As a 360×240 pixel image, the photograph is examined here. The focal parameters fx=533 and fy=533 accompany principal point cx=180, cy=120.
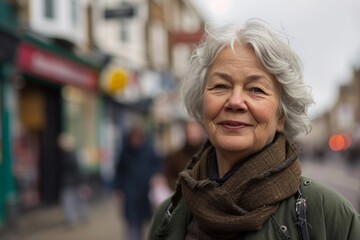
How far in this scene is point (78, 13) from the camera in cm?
1309

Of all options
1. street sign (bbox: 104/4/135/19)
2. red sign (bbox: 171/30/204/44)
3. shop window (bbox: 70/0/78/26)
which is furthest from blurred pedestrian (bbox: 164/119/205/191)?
red sign (bbox: 171/30/204/44)

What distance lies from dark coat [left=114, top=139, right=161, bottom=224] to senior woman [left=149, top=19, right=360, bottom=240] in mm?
4896

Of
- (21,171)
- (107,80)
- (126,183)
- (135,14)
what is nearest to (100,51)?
(107,80)

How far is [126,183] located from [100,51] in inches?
370

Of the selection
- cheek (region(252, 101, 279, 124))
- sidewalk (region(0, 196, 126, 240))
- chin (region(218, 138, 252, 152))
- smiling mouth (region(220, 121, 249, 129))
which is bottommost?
sidewalk (region(0, 196, 126, 240))

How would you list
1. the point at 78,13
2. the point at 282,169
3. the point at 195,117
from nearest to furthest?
the point at 282,169, the point at 195,117, the point at 78,13

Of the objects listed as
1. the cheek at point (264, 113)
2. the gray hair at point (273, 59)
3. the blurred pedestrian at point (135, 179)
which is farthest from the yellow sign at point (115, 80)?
the cheek at point (264, 113)

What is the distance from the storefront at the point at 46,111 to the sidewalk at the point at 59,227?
48cm

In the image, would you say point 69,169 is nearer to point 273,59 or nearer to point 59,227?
point 59,227

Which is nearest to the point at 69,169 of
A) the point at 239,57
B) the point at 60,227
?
the point at 60,227

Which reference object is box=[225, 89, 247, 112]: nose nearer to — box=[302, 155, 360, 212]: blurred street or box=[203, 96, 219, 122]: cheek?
box=[203, 96, 219, 122]: cheek

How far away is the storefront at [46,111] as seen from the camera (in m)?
11.0

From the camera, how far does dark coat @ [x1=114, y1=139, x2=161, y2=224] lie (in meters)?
6.87

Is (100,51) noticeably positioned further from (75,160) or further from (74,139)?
(75,160)
